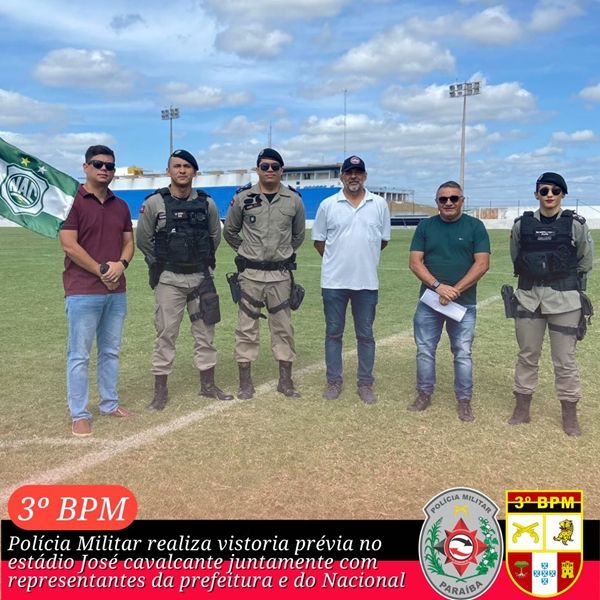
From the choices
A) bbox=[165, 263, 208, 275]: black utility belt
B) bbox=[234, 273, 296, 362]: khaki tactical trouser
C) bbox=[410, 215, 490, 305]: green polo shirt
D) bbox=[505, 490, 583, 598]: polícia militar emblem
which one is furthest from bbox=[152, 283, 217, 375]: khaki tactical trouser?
bbox=[505, 490, 583, 598]: polícia militar emblem

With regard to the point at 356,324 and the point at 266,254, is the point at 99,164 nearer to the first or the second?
the point at 266,254

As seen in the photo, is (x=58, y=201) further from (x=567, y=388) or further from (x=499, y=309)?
(x=499, y=309)

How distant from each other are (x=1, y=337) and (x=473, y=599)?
7.24 meters

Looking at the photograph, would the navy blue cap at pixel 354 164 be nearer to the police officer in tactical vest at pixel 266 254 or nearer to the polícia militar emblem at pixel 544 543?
the police officer in tactical vest at pixel 266 254

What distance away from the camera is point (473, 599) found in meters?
2.86

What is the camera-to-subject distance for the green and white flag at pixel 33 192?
205 inches

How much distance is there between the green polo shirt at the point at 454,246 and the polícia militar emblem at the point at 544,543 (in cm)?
217

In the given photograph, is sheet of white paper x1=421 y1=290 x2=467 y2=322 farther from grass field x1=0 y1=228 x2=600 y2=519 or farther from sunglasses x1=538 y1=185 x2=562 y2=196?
sunglasses x1=538 y1=185 x2=562 y2=196

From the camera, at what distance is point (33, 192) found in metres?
5.21

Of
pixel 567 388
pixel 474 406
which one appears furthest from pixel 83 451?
pixel 567 388

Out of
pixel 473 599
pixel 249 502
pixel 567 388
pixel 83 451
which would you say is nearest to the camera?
pixel 473 599

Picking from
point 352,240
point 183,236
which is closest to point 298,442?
point 352,240

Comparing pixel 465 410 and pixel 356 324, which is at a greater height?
pixel 356 324

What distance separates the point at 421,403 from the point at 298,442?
1.34 meters
